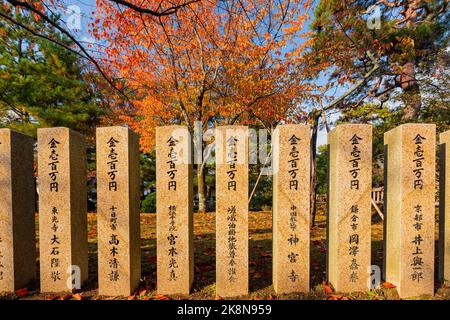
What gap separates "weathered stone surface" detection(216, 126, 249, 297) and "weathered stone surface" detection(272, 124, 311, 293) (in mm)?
452

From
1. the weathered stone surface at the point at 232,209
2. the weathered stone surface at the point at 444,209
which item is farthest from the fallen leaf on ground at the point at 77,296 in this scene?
the weathered stone surface at the point at 444,209

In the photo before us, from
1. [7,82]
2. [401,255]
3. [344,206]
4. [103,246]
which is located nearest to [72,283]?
[103,246]

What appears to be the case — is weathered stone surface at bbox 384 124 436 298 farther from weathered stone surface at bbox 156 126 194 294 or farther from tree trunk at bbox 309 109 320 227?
tree trunk at bbox 309 109 320 227

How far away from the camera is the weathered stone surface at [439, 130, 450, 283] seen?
3252mm

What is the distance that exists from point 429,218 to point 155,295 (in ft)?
12.7

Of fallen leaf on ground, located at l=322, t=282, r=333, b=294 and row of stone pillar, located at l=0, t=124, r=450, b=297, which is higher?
row of stone pillar, located at l=0, t=124, r=450, b=297

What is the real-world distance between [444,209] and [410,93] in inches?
276

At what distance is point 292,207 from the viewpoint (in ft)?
10.1

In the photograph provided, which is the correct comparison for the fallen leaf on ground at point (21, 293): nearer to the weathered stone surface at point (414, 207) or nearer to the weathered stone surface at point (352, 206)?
the weathered stone surface at point (352, 206)

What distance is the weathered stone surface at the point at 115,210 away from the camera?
9.99 feet

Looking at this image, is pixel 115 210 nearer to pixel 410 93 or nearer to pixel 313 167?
pixel 313 167

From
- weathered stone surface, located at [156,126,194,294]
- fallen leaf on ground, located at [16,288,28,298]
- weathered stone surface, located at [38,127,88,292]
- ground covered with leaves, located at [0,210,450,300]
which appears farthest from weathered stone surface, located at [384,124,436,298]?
fallen leaf on ground, located at [16,288,28,298]

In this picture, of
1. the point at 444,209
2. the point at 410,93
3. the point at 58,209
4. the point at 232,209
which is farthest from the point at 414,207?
the point at 410,93

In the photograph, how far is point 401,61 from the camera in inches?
318
